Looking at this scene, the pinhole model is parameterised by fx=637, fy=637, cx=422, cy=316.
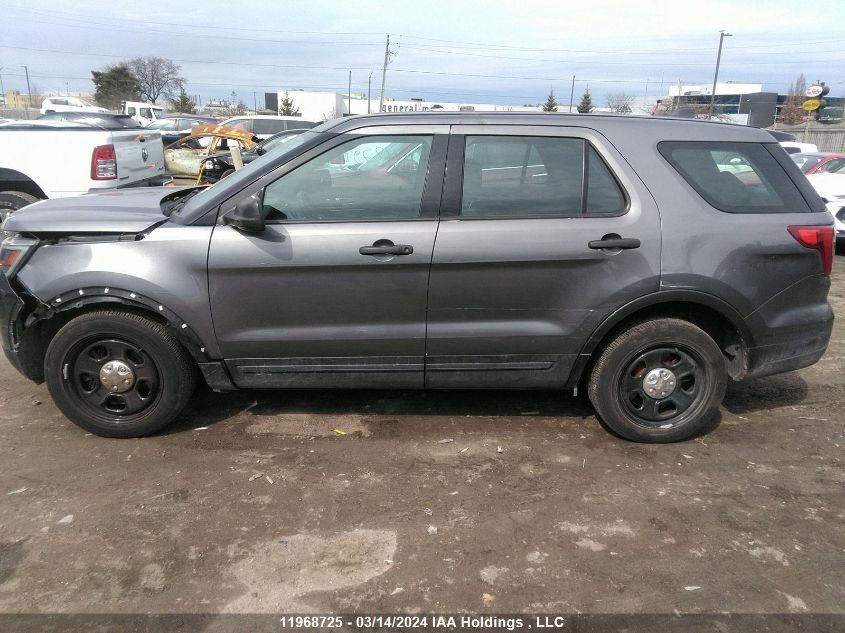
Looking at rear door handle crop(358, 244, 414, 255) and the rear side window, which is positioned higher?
the rear side window

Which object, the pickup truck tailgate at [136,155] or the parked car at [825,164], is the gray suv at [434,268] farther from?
the parked car at [825,164]

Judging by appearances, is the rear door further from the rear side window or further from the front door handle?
the rear side window

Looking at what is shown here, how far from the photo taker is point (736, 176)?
373cm

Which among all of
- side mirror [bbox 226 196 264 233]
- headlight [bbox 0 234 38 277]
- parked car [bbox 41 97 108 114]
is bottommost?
headlight [bbox 0 234 38 277]

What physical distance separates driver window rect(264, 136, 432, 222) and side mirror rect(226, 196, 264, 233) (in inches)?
5.2

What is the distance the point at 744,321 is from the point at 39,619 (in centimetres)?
373

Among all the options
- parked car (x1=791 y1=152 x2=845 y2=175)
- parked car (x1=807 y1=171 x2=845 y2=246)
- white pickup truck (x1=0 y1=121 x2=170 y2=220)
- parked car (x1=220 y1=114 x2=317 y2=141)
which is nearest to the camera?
white pickup truck (x1=0 y1=121 x2=170 y2=220)

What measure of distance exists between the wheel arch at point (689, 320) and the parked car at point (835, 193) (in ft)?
24.4

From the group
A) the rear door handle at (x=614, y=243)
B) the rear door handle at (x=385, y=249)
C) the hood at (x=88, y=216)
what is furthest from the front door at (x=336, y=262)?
the rear door handle at (x=614, y=243)

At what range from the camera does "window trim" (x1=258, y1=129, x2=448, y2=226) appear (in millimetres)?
3502

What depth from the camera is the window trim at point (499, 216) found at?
139 inches

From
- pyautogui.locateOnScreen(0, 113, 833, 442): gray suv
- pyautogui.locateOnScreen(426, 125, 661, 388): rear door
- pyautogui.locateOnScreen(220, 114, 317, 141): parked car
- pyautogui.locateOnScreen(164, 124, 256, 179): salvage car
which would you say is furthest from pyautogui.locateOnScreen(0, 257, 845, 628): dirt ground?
pyautogui.locateOnScreen(220, 114, 317, 141): parked car

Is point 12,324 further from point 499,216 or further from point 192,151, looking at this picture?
point 192,151

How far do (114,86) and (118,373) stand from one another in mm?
78464
